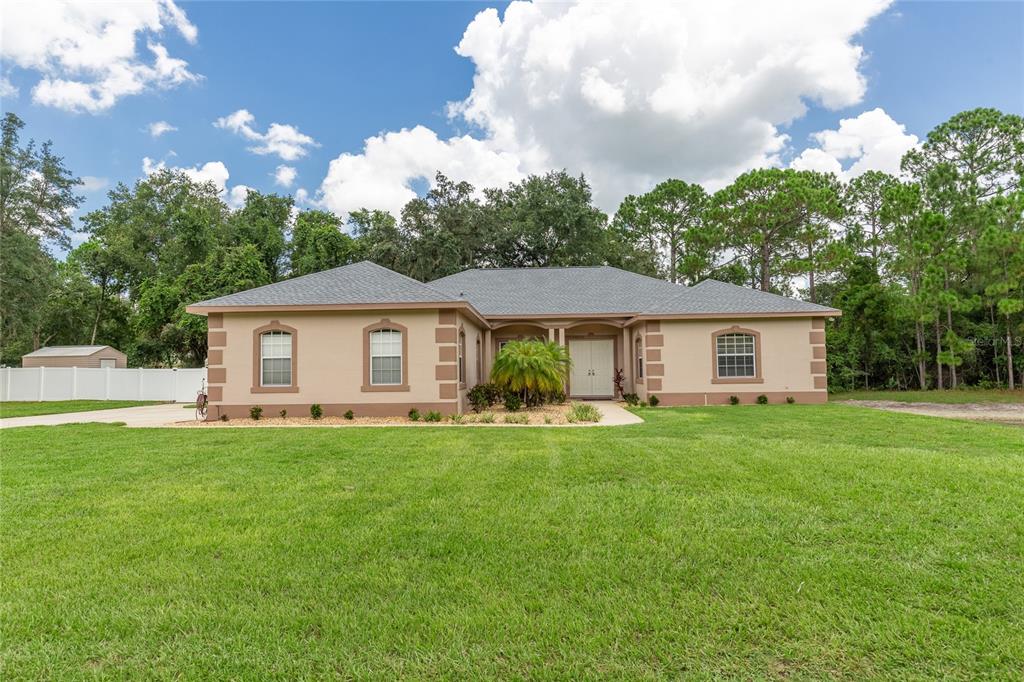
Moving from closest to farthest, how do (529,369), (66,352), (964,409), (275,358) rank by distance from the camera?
(275,358)
(529,369)
(964,409)
(66,352)

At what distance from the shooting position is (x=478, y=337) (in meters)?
16.3

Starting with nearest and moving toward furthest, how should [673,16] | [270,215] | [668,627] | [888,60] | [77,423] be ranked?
[668,627] → [77,423] → [673,16] → [888,60] → [270,215]

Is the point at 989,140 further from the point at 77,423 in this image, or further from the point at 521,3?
the point at 77,423

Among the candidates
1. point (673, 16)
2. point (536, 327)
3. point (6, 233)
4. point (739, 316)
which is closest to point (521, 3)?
point (673, 16)

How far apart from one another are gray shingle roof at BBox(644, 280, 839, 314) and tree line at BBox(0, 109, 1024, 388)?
6.17 meters

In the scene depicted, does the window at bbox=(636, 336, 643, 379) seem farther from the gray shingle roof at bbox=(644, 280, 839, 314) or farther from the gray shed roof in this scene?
the gray shed roof

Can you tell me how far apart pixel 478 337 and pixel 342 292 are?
512 cm

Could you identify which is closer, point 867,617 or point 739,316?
point 867,617

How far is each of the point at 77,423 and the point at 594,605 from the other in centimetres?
1331

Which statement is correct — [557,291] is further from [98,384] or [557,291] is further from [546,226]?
[98,384]

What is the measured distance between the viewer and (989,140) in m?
21.6

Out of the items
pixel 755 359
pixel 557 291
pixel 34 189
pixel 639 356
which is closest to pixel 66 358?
pixel 34 189

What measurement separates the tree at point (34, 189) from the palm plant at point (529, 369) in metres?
23.2

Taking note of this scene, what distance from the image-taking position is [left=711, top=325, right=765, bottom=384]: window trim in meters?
14.7
